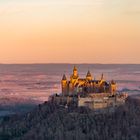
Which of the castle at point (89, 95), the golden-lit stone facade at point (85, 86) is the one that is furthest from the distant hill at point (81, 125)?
the golden-lit stone facade at point (85, 86)

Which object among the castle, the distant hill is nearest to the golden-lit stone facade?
the castle

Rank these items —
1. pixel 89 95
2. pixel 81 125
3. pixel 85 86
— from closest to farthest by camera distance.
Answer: pixel 81 125
pixel 89 95
pixel 85 86

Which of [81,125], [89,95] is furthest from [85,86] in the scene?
[81,125]

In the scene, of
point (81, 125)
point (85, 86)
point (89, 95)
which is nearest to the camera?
point (81, 125)

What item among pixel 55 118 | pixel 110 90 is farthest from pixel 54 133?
pixel 110 90

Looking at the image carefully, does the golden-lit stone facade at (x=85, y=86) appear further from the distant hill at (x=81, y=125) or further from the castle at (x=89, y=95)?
the distant hill at (x=81, y=125)

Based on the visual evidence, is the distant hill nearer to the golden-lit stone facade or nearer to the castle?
the castle

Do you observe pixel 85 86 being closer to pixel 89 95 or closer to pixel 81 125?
pixel 89 95
